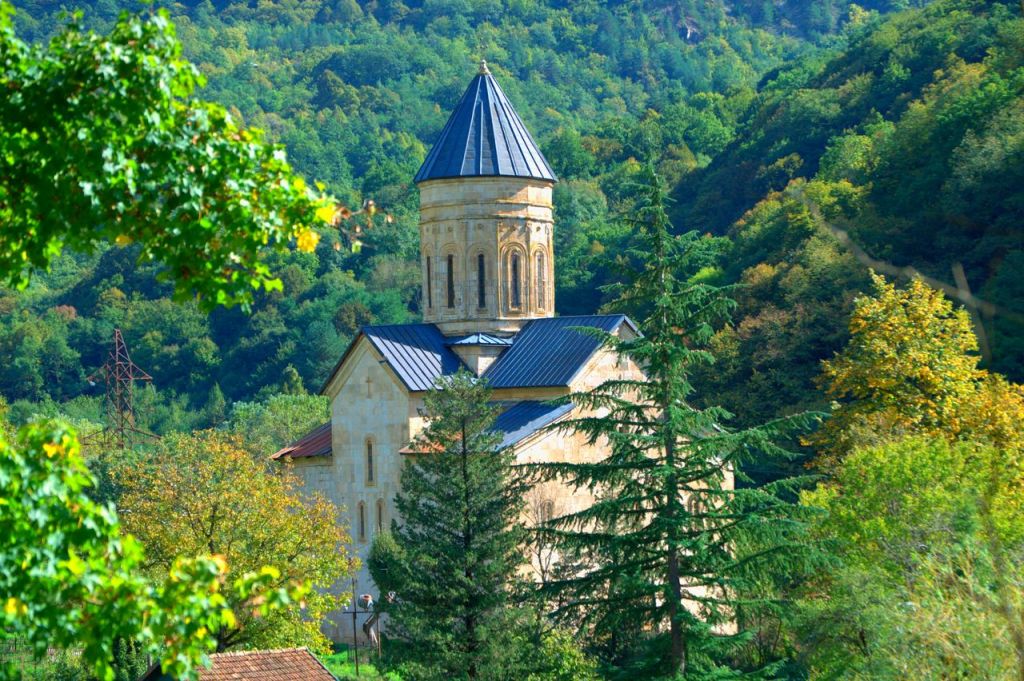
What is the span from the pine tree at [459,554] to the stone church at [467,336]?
17.1 feet

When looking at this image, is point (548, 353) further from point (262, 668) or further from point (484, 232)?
point (262, 668)

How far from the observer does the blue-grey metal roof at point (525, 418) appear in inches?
1009

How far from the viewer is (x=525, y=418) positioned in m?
26.3

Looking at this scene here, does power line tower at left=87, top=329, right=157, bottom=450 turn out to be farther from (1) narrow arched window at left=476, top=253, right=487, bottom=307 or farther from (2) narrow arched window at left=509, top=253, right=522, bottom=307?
(2) narrow arched window at left=509, top=253, right=522, bottom=307

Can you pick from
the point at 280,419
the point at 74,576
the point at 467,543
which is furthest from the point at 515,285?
the point at 280,419

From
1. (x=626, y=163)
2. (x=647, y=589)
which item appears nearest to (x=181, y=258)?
(x=647, y=589)

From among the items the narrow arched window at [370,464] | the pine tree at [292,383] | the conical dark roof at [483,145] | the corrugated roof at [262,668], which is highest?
the conical dark roof at [483,145]

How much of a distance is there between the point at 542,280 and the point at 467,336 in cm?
177

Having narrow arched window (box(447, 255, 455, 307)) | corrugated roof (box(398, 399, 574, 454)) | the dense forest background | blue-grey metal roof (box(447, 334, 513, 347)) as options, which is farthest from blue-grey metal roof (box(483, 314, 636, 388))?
the dense forest background

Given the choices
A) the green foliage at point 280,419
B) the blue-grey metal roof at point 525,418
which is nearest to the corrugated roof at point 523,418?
the blue-grey metal roof at point 525,418

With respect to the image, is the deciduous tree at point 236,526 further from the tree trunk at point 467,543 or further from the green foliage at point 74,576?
the green foliage at point 74,576

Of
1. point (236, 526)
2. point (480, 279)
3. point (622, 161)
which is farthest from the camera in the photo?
point (622, 161)

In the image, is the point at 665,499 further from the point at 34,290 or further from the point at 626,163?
the point at 34,290

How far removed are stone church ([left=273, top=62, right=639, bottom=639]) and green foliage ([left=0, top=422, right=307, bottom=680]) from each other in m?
19.3
